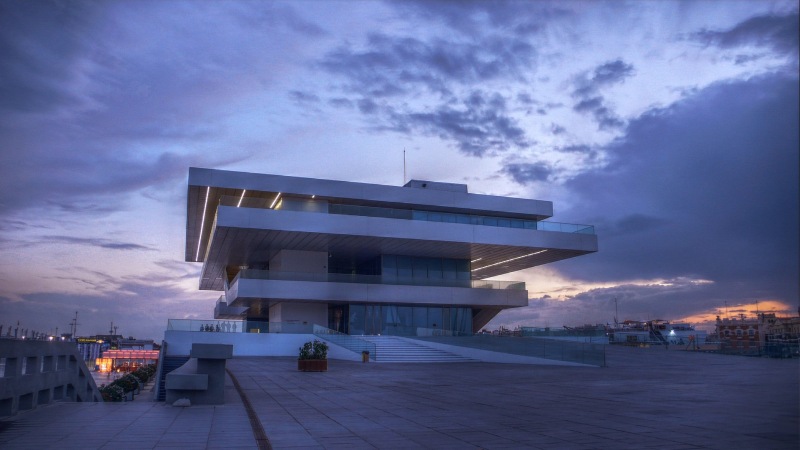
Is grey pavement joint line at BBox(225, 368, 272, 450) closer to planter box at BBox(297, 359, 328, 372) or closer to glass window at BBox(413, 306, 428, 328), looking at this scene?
planter box at BBox(297, 359, 328, 372)

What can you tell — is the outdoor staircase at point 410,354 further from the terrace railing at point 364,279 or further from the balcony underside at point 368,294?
the terrace railing at point 364,279

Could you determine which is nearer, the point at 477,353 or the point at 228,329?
the point at 477,353

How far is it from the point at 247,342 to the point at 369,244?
11162mm

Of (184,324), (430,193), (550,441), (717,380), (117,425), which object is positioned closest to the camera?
(550,441)

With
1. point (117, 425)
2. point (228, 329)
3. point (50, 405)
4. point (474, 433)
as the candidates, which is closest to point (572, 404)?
point (474, 433)

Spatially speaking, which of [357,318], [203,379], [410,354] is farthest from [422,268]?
[203,379]

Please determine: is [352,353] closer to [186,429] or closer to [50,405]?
[50,405]

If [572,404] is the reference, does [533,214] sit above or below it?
above

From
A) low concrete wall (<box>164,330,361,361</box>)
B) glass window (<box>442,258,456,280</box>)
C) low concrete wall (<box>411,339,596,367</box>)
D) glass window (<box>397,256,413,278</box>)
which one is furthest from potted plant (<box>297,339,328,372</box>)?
glass window (<box>442,258,456,280</box>)

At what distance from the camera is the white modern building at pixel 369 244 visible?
38.7m

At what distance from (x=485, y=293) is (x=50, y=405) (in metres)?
38.1

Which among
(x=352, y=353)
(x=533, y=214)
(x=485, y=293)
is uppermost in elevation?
(x=533, y=214)

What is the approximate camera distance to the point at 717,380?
52.2 ft

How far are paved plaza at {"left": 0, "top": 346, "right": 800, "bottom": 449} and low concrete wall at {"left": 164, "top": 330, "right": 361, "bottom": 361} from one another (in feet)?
78.0
